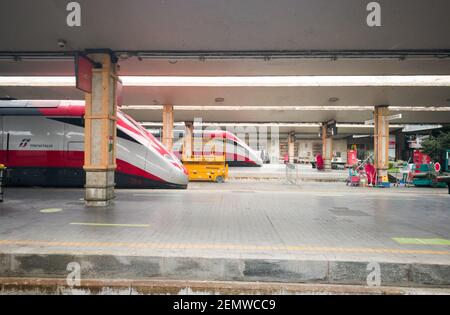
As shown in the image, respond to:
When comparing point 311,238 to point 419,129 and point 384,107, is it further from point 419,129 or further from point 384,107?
point 419,129

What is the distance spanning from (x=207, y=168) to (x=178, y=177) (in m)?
5.16

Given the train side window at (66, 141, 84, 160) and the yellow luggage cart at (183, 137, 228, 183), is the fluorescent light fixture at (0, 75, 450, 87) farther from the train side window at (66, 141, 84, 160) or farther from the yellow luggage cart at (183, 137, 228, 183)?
the yellow luggage cart at (183, 137, 228, 183)

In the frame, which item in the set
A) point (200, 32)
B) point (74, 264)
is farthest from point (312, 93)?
point (74, 264)

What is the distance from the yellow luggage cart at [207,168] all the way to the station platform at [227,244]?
890 centimetres

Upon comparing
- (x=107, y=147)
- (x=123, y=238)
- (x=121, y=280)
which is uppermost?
(x=107, y=147)

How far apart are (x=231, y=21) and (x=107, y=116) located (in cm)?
430

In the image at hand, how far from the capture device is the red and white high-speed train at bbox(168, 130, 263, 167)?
2429 centimetres

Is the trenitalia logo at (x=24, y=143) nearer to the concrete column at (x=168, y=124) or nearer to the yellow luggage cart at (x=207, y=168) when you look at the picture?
the concrete column at (x=168, y=124)

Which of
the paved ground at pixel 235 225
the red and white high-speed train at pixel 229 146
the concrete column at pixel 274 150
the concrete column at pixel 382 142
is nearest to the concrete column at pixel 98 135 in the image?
the paved ground at pixel 235 225

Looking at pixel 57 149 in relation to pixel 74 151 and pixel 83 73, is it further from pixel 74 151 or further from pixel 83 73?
pixel 83 73

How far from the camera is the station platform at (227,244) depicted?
155 inches

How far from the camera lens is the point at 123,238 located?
4.88 m

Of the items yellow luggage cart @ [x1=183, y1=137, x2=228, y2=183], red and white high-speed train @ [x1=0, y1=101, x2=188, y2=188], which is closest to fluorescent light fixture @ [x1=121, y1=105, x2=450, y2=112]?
yellow luggage cart @ [x1=183, y1=137, x2=228, y2=183]

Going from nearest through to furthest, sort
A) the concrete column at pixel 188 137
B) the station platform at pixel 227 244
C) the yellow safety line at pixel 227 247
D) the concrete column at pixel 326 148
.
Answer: the station platform at pixel 227 244 < the yellow safety line at pixel 227 247 < the concrete column at pixel 188 137 < the concrete column at pixel 326 148
